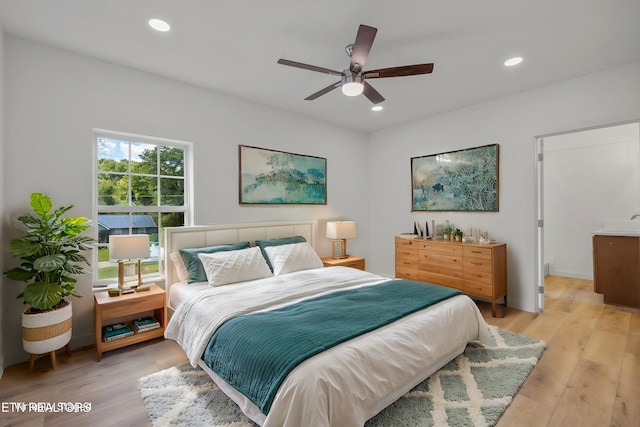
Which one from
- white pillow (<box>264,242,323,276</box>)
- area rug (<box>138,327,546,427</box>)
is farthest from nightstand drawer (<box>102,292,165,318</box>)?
white pillow (<box>264,242,323,276</box>)

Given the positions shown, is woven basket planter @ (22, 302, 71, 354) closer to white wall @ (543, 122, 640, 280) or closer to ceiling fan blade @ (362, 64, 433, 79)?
ceiling fan blade @ (362, 64, 433, 79)

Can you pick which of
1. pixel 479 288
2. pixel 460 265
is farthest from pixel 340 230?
pixel 479 288

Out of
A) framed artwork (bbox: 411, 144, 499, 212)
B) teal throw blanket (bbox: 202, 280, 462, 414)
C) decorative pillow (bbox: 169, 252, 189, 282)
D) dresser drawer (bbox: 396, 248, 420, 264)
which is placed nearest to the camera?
teal throw blanket (bbox: 202, 280, 462, 414)

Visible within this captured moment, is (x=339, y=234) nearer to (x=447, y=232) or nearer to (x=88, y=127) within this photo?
(x=447, y=232)

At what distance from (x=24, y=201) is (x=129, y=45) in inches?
63.9

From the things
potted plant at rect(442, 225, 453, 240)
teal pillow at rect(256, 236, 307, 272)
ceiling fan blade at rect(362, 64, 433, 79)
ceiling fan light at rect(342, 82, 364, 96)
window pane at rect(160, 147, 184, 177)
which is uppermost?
ceiling fan blade at rect(362, 64, 433, 79)

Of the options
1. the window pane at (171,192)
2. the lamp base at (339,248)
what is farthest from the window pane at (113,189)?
the lamp base at (339,248)

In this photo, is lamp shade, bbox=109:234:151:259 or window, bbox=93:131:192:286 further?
window, bbox=93:131:192:286

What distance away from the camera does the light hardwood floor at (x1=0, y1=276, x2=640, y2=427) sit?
184 centimetres

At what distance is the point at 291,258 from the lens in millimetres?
3441

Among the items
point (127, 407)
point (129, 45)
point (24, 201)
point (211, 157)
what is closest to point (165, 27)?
point (129, 45)

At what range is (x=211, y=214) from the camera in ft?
11.6

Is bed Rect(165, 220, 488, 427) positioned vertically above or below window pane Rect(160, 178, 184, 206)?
below

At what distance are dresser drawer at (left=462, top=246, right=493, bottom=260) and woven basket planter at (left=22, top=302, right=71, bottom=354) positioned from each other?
13.7 feet
